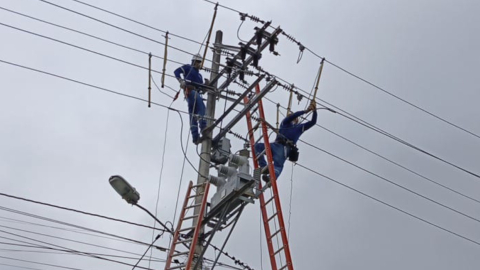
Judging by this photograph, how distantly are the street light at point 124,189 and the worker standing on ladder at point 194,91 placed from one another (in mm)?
2011

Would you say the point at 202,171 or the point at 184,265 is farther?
the point at 202,171

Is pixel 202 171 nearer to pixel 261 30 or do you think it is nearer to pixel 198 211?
pixel 198 211

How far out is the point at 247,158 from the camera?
11.9 m

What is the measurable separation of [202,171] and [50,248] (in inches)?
119

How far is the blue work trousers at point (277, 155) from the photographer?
1325 centimetres

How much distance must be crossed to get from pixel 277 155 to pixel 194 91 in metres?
2.03

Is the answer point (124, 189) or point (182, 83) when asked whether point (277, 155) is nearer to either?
point (182, 83)

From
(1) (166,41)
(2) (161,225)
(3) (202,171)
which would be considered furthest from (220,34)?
(2) (161,225)

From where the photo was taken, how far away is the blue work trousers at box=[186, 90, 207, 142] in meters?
13.2

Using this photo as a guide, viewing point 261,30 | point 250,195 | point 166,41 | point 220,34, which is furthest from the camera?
point 220,34

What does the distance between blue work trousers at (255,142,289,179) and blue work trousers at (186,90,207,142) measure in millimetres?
1117

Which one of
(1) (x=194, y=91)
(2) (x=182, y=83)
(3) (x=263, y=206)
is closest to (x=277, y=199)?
(3) (x=263, y=206)

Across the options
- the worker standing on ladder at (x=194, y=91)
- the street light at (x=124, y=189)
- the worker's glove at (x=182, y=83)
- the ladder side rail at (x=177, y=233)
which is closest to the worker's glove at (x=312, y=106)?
the worker standing on ladder at (x=194, y=91)

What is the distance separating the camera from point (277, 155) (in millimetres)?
13727
